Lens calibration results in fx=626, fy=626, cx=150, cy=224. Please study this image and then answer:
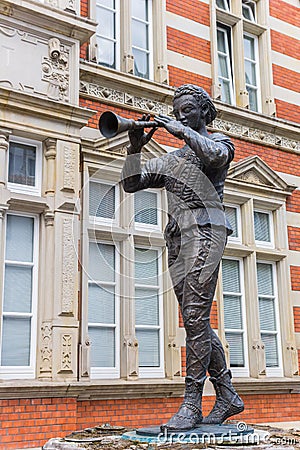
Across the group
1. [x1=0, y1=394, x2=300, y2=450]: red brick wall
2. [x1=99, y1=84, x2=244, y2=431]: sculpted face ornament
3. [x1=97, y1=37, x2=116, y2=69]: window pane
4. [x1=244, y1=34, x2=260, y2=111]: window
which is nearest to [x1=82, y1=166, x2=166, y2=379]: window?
[x1=0, y1=394, x2=300, y2=450]: red brick wall

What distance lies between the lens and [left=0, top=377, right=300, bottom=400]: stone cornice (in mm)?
6438

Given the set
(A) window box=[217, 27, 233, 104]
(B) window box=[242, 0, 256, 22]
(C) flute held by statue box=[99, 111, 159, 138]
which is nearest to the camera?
(C) flute held by statue box=[99, 111, 159, 138]

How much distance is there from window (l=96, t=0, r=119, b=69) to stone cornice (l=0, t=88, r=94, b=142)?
5.51 feet

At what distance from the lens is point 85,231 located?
7.82 meters

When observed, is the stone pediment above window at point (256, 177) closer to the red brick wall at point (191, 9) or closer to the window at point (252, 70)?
the window at point (252, 70)

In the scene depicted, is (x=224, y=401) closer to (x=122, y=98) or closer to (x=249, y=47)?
(x=122, y=98)

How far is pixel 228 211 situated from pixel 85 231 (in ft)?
9.22

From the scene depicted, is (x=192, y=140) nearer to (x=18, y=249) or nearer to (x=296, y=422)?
(x=18, y=249)

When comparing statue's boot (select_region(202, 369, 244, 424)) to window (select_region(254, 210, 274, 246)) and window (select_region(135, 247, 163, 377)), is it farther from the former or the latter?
window (select_region(254, 210, 274, 246))

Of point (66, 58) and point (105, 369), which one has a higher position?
point (66, 58)

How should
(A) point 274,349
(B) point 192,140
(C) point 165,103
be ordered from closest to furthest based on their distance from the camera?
(B) point 192,140 < (C) point 165,103 < (A) point 274,349

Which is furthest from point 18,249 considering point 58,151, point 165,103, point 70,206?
point 165,103

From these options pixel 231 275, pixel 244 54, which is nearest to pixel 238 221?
pixel 231 275

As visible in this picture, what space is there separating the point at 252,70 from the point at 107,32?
2.98 metres
